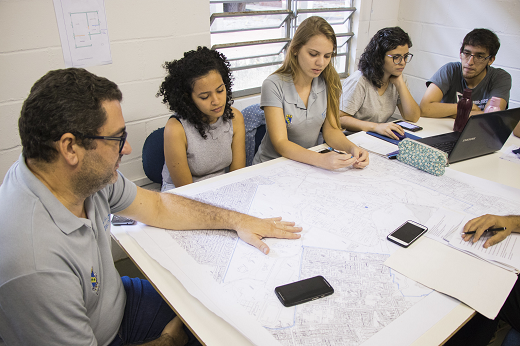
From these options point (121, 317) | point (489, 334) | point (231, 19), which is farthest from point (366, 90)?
point (121, 317)

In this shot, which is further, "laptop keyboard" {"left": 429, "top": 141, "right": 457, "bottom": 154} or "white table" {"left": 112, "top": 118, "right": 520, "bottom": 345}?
"laptop keyboard" {"left": 429, "top": 141, "right": 457, "bottom": 154}

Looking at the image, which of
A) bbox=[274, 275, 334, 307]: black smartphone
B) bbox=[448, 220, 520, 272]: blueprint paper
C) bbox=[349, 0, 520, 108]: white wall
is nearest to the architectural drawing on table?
bbox=[274, 275, 334, 307]: black smartphone

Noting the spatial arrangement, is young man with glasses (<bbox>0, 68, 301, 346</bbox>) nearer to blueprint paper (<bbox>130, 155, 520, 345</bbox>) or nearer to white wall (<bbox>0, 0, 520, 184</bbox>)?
blueprint paper (<bbox>130, 155, 520, 345</bbox>)

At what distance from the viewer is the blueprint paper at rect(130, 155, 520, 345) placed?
898 mm

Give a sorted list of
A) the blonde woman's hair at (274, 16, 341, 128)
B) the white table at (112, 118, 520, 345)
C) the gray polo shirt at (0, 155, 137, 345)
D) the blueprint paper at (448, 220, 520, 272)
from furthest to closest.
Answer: the blonde woman's hair at (274, 16, 341, 128) → the blueprint paper at (448, 220, 520, 272) → the white table at (112, 118, 520, 345) → the gray polo shirt at (0, 155, 137, 345)

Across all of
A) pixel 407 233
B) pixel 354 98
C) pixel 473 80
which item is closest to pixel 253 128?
pixel 354 98

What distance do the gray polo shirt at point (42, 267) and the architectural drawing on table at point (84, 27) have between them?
3.93 feet

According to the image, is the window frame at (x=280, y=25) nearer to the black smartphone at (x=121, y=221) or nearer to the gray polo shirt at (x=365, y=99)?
the gray polo shirt at (x=365, y=99)

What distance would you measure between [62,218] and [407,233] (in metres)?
0.99

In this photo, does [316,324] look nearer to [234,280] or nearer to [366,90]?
[234,280]

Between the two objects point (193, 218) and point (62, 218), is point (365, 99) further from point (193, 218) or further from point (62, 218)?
point (62, 218)

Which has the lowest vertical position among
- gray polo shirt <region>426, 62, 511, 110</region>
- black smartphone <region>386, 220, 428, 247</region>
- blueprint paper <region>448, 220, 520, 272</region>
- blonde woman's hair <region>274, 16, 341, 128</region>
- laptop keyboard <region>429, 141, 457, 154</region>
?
blueprint paper <region>448, 220, 520, 272</region>

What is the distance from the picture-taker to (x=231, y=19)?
8.43 feet

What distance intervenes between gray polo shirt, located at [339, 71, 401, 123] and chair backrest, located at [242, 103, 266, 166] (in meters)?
0.57
